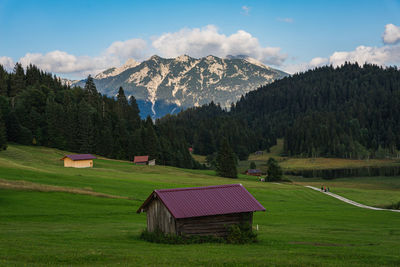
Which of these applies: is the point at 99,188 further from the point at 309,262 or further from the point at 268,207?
the point at 309,262

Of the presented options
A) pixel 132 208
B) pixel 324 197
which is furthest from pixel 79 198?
pixel 324 197

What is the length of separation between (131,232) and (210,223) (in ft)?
26.3

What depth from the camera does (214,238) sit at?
93.4 feet

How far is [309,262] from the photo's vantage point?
19906 mm

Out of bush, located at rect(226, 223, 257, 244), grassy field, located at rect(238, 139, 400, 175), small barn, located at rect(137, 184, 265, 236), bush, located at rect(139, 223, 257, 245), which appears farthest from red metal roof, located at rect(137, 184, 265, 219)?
grassy field, located at rect(238, 139, 400, 175)

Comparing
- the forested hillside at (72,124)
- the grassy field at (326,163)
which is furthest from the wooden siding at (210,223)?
the grassy field at (326,163)

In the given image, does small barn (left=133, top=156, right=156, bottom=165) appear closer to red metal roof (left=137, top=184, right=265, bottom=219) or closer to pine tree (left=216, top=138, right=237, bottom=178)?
pine tree (left=216, top=138, right=237, bottom=178)

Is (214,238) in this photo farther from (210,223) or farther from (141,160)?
(141,160)

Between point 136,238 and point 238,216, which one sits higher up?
point 238,216

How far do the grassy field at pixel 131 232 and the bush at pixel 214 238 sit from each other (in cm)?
107

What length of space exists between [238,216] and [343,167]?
16033cm

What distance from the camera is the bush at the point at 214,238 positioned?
2797 cm

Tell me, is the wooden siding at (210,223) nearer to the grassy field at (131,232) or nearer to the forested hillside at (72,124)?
the grassy field at (131,232)

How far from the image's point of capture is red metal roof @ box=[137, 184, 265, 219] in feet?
92.2
